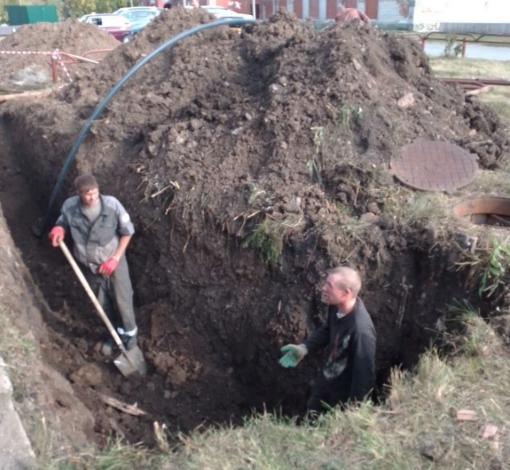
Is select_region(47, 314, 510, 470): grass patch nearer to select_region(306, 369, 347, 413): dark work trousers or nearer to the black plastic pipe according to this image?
select_region(306, 369, 347, 413): dark work trousers

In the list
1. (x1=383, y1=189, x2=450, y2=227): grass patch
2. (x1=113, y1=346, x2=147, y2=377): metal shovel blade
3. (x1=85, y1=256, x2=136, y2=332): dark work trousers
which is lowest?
(x1=113, y1=346, x2=147, y2=377): metal shovel blade

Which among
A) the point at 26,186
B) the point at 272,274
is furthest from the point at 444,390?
the point at 26,186

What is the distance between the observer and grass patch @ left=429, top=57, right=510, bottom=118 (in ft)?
32.7

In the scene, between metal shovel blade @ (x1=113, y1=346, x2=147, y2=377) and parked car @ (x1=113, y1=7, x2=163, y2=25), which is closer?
metal shovel blade @ (x1=113, y1=346, x2=147, y2=377)

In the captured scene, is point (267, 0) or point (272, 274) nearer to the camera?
point (272, 274)


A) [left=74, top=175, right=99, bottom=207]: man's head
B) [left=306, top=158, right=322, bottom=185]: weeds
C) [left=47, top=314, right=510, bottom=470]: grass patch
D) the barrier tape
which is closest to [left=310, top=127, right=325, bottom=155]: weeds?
[left=306, top=158, right=322, bottom=185]: weeds

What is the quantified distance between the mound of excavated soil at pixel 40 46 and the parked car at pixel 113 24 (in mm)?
10360

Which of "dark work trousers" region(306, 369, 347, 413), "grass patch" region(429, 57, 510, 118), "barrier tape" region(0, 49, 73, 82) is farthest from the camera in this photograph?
"barrier tape" region(0, 49, 73, 82)

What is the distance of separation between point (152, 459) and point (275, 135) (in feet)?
11.9

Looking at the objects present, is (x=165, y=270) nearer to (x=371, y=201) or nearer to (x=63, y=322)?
(x=63, y=322)

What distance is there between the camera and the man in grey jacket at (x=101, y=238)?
5.19 metres

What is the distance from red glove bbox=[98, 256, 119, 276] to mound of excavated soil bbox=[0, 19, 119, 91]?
9.01 meters

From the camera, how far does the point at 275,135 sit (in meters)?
5.83

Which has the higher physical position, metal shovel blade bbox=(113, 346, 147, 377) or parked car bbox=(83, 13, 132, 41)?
parked car bbox=(83, 13, 132, 41)
